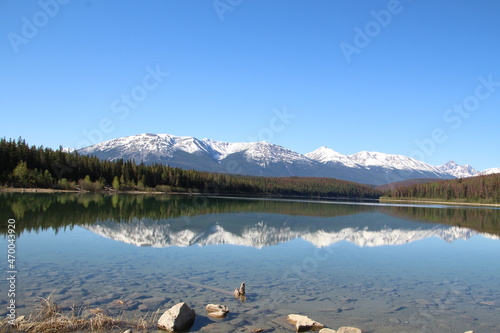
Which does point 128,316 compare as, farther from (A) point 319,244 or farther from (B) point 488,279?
(A) point 319,244

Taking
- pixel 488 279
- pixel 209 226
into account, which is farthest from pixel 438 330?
pixel 209 226

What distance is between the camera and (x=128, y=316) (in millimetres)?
12234

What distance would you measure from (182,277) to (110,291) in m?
3.81

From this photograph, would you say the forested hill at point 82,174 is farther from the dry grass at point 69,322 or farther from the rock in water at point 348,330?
the rock in water at point 348,330

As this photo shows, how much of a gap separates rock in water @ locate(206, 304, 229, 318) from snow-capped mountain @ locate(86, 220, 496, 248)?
47.6 ft

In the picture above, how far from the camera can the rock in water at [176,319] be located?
36.9 ft

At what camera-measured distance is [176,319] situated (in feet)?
37.2

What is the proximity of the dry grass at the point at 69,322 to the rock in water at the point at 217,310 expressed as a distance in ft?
5.87

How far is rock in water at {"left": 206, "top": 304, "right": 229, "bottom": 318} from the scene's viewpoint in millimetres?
12695

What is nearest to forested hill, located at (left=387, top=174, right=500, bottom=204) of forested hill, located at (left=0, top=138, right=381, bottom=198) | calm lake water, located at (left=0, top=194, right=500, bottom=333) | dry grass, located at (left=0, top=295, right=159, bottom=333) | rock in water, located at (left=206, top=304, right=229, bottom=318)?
forested hill, located at (left=0, top=138, right=381, bottom=198)

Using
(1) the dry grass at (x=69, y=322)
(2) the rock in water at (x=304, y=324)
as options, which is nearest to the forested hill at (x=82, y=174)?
(1) the dry grass at (x=69, y=322)

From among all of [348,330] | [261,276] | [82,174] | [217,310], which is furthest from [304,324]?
[82,174]

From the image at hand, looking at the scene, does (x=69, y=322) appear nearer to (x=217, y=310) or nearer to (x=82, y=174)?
(x=217, y=310)

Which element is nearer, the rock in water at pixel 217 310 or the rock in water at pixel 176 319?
the rock in water at pixel 176 319
